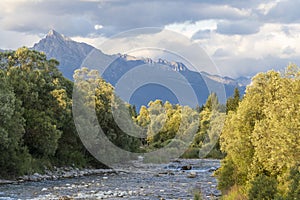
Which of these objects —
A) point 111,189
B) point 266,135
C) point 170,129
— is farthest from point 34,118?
point 170,129

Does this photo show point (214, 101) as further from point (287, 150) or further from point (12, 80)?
point (287, 150)

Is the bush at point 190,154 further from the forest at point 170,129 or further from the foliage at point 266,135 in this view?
the foliage at point 266,135

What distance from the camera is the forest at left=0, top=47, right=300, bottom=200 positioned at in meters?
24.1

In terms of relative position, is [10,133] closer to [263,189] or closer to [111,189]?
[111,189]

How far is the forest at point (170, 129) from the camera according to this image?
2406 centimetres

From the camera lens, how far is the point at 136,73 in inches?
3634

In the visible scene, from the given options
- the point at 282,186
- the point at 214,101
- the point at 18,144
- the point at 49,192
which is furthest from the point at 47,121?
the point at 214,101

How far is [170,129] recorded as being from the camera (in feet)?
397

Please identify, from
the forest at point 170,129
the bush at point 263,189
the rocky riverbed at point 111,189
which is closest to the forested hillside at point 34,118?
the forest at point 170,129

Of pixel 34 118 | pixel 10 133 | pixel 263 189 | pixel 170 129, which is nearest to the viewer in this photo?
pixel 263 189

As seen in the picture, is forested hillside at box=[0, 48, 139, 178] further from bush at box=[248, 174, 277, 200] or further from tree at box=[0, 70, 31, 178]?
bush at box=[248, 174, 277, 200]

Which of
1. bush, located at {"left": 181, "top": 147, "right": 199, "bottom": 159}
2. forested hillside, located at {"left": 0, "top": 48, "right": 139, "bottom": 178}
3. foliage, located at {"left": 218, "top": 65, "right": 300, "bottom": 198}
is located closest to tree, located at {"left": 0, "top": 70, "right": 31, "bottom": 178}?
forested hillside, located at {"left": 0, "top": 48, "right": 139, "bottom": 178}

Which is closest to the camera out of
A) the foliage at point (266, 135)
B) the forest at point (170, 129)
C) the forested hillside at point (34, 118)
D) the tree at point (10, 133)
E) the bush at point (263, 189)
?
the bush at point (263, 189)

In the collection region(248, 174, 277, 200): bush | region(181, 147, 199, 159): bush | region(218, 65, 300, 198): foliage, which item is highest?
region(218, 65, 300, 198): foliage
